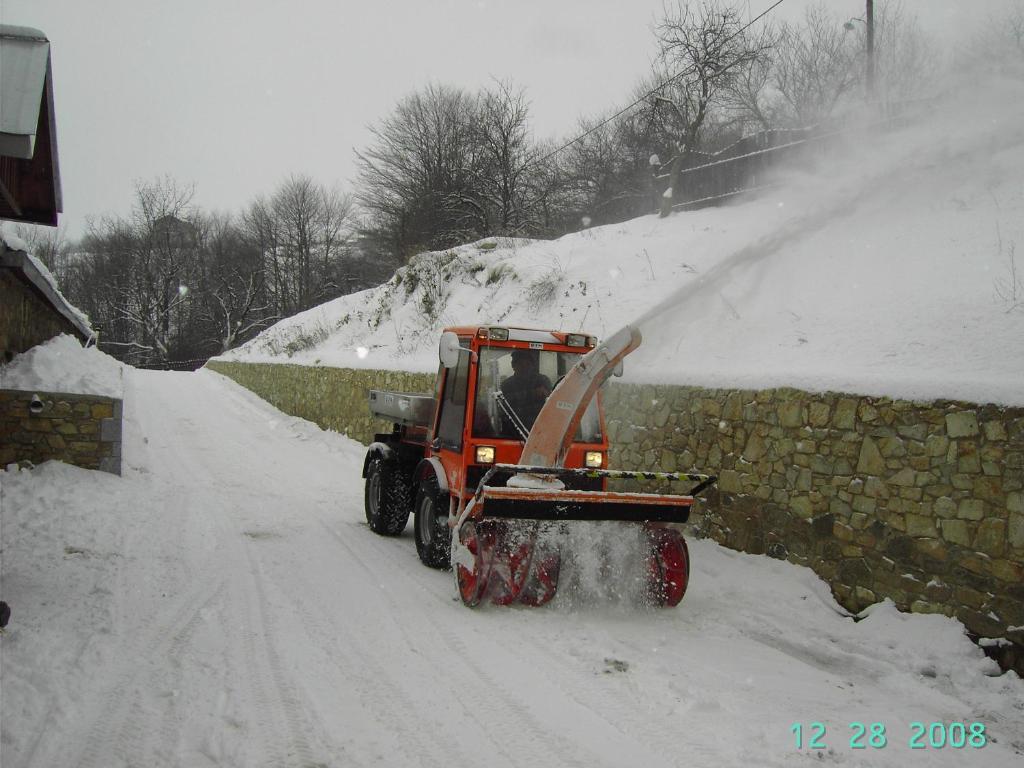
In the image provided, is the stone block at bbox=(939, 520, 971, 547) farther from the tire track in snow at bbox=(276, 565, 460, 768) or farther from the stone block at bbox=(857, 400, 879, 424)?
the tire track in snow at bbox=(276, 565, 460, 768)

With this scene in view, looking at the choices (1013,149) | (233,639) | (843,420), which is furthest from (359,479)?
(1013,149)

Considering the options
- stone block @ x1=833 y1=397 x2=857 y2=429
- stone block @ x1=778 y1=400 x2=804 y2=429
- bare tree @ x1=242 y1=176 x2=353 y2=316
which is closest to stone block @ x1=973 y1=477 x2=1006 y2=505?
stone block @ x1=833 y1=397 x2=857 y2=429

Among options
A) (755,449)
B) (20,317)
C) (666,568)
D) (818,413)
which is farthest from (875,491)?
(20,317)

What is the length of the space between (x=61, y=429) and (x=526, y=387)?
660cm

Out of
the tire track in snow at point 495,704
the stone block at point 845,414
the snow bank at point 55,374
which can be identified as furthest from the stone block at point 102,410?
the stone block at point 845,414

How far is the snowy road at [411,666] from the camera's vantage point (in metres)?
3.62

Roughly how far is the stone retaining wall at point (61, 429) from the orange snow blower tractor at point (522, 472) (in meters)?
4.60

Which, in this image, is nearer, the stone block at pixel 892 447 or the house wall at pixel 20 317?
the stone block at pixel 892 447

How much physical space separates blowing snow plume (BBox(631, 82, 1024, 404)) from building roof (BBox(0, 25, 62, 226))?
230 inches

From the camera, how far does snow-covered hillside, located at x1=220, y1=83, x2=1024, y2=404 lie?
656cm

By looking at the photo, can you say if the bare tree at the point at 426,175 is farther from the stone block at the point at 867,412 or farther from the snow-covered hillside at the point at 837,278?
the stone block at the point at 867,412

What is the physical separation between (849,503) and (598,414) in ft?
7.45

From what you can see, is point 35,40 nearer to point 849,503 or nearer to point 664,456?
point 664,456
